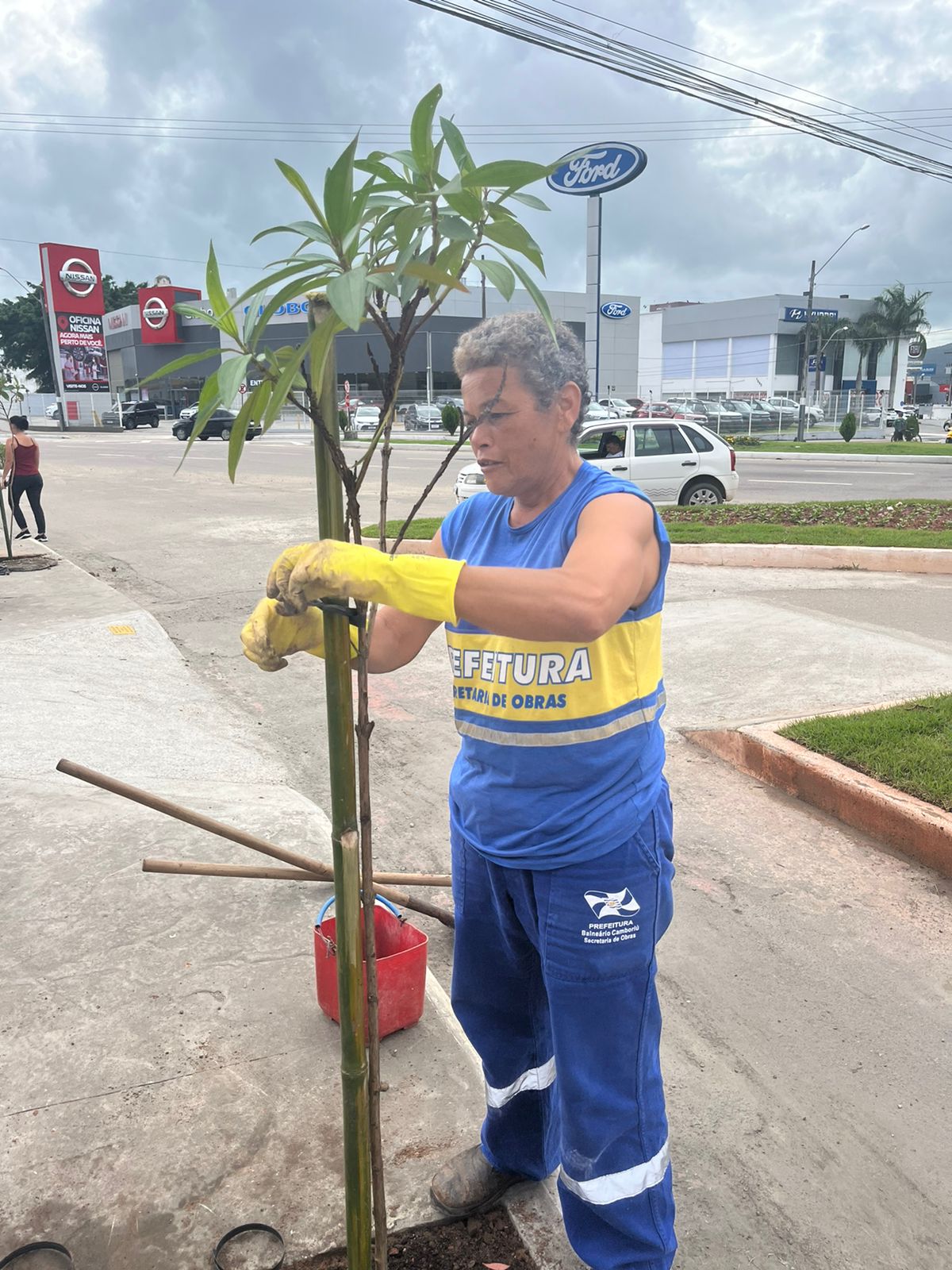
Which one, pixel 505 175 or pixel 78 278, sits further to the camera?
pixel 78 278

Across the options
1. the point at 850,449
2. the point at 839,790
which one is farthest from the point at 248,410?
the point at 850,449

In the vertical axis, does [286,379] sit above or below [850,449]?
above

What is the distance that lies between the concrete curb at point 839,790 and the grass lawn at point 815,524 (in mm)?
5426

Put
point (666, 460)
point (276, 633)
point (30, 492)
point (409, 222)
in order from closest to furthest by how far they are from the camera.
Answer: point (409, 222) → point (276, 633) → point (30, 492) → point (666, 460)

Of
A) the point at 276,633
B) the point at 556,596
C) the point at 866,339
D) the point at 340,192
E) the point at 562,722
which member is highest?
the point at 866,339

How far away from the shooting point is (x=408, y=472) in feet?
68.4

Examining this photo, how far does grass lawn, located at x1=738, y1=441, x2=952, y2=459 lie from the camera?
98.4ft

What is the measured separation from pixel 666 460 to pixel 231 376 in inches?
500

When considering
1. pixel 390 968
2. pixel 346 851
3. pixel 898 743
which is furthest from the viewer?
pixel 898 743

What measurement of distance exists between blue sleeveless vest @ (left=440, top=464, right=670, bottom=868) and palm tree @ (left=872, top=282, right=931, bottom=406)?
6777 centimetres

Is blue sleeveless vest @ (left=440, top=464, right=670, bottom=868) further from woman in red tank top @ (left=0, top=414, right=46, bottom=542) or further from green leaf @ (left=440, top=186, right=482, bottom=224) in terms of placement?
woman in red tank top @ (left=0, top=414, right=46, bottom=542)

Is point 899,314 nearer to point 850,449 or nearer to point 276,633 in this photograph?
point 850,449

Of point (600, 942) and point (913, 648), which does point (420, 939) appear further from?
point (913, 648)

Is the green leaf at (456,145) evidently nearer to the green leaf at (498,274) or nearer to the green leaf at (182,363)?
the green leaf at (498,274)
